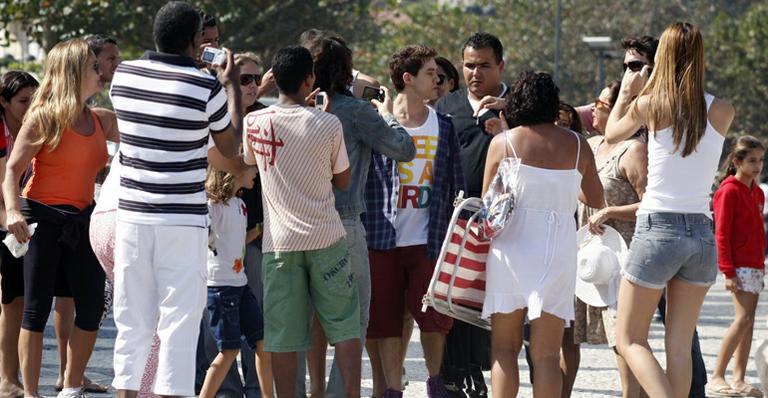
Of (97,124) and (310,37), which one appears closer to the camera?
(310,37)

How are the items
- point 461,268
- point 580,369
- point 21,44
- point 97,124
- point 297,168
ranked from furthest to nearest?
point 21,44 < point 580,369 < point 97,124 < point 461,268 < point 297,168

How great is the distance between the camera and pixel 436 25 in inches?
1870

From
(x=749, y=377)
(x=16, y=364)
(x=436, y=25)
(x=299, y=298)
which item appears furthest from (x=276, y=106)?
(x=436, y=25)

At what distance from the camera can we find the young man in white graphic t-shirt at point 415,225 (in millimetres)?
7402

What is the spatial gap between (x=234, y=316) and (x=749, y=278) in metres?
3.64

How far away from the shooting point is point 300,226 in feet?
21.3

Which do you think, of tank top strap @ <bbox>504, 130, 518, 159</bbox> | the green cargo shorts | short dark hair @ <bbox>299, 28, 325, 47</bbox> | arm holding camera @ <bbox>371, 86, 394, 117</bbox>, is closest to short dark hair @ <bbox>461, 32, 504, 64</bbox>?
arm holding camera @ <bbox>371, 86, 394, 117</bbox>

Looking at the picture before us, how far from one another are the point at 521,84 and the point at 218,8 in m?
20.2

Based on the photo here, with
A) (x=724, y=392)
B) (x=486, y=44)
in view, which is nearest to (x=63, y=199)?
(x=486, y=44)

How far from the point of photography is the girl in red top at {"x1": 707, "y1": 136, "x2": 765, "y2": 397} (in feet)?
29.9

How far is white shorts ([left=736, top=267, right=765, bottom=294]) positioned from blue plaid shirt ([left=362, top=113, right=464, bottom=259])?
2.55 metres

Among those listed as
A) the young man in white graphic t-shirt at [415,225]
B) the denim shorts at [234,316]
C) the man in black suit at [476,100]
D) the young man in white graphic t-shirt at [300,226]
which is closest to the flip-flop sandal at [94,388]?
the denim shorts at [234,316]

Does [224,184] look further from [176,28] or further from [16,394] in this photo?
[16,394]

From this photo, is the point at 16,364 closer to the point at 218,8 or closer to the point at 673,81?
the point at 673,81
